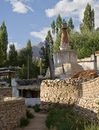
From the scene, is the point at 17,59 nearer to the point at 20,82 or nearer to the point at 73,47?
the point at 73,47

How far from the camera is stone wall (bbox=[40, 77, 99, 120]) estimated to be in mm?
10611

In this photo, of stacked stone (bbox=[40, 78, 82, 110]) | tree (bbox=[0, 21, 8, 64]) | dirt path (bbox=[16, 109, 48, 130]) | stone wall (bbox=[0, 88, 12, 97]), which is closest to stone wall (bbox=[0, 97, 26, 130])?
dirt path (bbox=[16, 109, 48, 130])

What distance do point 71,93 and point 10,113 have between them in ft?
14.1

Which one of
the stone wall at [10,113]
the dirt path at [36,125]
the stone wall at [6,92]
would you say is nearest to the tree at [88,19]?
the stone wall at [6,92]

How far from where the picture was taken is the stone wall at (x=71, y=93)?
10611 millimetres

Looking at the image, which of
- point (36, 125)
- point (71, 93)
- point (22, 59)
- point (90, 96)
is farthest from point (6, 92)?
point (22, 59)

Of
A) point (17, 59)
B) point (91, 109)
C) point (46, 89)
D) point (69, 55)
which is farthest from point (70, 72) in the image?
point (17, 59)

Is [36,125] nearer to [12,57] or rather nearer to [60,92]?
[60,92]

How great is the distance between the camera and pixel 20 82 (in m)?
19.8

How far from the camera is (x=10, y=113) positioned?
33.7ft

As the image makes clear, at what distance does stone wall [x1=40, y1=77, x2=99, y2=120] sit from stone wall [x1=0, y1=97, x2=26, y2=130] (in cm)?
296

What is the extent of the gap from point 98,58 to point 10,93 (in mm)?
10570

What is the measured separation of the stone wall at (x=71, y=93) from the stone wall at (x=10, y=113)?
9.71ft

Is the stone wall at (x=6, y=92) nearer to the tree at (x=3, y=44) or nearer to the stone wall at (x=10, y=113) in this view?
the stone wall at (x=10, y=113)
